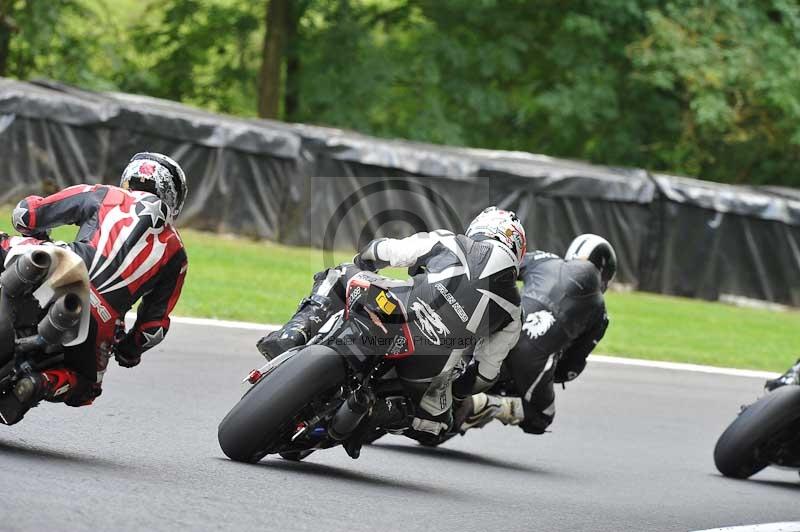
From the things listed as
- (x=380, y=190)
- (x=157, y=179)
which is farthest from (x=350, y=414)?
(x=380, y=190)

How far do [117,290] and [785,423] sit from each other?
14.0 ft

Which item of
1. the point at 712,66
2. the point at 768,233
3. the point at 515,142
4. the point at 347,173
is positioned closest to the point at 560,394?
the point at 347,173

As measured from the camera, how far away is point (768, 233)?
72.9ft

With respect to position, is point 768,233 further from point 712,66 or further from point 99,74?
point 99,74

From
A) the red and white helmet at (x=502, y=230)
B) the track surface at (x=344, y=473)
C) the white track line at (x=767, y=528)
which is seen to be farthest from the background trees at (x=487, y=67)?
the red and white helmet at (x=502, y=230)

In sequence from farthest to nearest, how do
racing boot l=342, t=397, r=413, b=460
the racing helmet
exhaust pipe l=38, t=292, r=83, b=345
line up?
1. racing boot l=342, t=397, r=413, b=460
2. the racing helmet
3. exhaust pipe l=38, t=292, r=83, b=345

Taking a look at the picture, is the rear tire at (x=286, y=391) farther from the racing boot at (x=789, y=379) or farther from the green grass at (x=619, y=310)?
the green grass at (x=619, y=310)

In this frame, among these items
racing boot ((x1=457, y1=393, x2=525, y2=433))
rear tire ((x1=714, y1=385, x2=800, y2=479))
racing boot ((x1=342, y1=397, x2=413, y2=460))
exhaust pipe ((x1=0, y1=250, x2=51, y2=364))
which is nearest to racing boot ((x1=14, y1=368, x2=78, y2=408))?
exhaust pipe ((x1=0, y1=250, x2=51, y2=364))

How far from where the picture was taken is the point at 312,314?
712 cm

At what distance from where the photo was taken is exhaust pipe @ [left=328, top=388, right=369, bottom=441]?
21.8 ft

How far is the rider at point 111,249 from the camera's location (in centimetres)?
648

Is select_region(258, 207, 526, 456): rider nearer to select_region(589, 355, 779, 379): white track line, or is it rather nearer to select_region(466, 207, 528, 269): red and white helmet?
select_region(466, 207, 528, 269): red and white helmet

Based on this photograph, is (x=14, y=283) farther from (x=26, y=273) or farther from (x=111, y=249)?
(x=111, y=249)

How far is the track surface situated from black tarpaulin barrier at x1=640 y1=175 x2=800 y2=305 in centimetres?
1033
